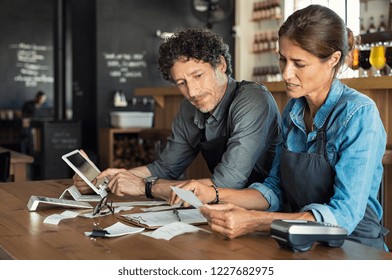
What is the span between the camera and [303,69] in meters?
1.97

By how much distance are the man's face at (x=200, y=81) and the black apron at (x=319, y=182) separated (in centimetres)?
62

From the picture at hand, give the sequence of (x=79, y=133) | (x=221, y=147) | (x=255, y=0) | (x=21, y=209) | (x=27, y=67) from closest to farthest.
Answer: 1. (x=21, y=209)
2. (x=221, y=147)
3. (x=79, y=133)
4. (x=255, y=0)
5. (x=27, y=67)

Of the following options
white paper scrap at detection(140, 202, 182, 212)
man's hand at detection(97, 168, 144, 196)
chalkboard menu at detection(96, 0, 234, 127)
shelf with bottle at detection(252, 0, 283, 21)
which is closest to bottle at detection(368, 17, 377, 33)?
shelf with bottle at detection(252, 0, 283, 21)

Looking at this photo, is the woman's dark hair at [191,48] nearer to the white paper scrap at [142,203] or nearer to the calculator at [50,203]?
the white paper scrap at [142,203]

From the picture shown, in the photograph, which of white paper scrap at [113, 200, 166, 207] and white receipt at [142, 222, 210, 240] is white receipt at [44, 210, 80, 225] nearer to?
white paper scrap at [113, 200, 166, 207]

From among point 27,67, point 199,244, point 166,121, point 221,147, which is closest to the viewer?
point 199,244

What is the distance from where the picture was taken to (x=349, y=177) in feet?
6.07

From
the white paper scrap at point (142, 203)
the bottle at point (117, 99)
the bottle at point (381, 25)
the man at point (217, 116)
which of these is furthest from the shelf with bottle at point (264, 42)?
the white paper scrap at point (142, 203)

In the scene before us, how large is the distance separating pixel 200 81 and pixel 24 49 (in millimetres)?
11236

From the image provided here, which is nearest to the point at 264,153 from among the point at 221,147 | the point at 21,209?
the point at 221,147

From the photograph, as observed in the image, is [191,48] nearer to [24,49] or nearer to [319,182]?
[319,182]

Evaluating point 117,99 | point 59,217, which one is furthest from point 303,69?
point 117,99

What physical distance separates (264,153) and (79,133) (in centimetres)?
548
